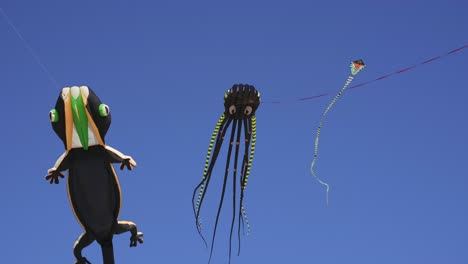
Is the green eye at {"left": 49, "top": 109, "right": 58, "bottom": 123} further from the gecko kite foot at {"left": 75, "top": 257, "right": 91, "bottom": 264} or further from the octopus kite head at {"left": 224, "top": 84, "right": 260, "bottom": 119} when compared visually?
the octopus kite head at {"left": 224, "top": 84, "right": 260, "bottom": 119}

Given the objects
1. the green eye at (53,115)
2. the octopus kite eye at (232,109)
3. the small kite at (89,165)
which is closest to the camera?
the small kite at (89,165)

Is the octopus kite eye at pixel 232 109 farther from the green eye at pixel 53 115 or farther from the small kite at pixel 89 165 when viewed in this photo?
the green eye at pixel 53 115

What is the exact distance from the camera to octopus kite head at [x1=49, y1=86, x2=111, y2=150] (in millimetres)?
16125

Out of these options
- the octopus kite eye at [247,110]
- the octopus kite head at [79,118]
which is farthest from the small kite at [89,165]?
the octopus kite eye at [247,110]

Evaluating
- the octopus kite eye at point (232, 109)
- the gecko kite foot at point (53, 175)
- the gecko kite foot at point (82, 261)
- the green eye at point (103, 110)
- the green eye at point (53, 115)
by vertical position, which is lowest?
the gecko kite foot at point (82, 261)

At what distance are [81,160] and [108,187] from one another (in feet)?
2.36

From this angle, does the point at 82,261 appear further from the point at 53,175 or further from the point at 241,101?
the point at 241,101

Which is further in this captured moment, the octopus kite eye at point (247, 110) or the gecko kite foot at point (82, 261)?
the gecko kite foot at point (82, 261)

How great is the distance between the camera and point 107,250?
16.1 meters

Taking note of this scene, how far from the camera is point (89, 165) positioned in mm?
16156

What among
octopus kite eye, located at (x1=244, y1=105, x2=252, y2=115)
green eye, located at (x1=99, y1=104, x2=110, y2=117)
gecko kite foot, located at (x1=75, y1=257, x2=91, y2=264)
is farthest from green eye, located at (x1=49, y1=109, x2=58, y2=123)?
octopus kite eye, located at (x1=244, y1=105, x2=252, y2=115)

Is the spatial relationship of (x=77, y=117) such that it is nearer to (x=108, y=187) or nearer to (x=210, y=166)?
(x=108, y=187)

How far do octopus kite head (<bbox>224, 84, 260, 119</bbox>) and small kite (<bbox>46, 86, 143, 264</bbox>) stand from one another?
2066mm

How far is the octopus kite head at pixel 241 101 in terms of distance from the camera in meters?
16.1
